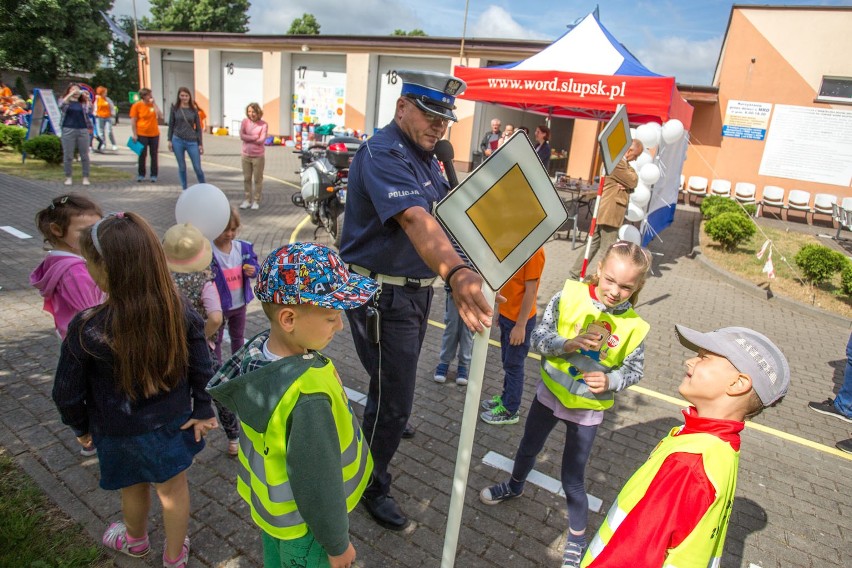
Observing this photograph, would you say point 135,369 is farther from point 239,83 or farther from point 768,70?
point 239,83

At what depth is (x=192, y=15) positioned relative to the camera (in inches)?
1945

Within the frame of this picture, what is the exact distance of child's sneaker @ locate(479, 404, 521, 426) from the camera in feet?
13.3

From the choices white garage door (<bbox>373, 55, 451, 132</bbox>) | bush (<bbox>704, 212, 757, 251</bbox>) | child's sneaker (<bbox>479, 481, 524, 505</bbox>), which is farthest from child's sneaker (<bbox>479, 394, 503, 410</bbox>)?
white garage door (<bbox>373, 55, 451, 132</bbox>)

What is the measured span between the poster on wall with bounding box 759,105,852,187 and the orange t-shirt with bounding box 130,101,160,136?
18.7 meters

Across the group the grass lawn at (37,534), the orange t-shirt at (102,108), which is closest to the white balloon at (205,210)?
the grass lawn at (37,534)

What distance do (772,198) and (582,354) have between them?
18306 mm

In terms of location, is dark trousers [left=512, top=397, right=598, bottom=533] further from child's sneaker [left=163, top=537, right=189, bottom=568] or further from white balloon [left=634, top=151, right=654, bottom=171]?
white balloon [left=634, top=151, right=654, bottom=171]

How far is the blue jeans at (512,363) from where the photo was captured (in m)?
3.88

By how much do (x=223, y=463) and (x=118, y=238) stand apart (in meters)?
1.88

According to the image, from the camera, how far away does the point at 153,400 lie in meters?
2.15

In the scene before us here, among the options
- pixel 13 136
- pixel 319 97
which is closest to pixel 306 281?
pixel 13 136

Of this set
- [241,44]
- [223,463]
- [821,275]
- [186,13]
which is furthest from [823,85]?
[186,13]

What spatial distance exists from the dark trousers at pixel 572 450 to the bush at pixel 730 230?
32.4 feet

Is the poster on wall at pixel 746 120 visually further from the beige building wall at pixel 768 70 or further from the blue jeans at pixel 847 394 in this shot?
the blue jeans at pixel 847 394
